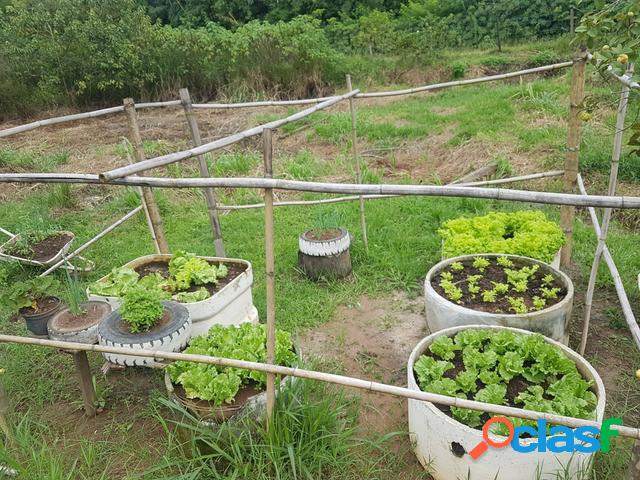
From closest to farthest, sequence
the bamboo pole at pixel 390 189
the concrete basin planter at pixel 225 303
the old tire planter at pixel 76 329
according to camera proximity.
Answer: the bamboo pole at pixel 390 189
the old tire planter at pixel 76 329
the concrete basin planter at pixel 225 303

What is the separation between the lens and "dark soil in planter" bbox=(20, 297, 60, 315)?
356 cm

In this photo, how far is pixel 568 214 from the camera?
374 cm

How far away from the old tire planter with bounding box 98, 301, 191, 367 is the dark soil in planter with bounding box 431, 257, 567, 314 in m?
1.55

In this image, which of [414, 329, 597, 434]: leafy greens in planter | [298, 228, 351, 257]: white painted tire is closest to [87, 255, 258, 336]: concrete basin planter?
[298, 228, 351, 257]: white painted tire

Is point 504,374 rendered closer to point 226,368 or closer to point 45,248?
point 226,368

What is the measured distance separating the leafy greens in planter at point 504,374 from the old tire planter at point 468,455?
63 millimetres

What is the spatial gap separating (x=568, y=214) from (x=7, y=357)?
4.04m

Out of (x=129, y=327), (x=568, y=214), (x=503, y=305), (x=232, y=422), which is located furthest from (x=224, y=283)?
(x=568, y=214)

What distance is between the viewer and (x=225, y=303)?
3.29m

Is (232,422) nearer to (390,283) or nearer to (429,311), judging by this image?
(429,311)

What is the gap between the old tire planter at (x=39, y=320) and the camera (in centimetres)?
354

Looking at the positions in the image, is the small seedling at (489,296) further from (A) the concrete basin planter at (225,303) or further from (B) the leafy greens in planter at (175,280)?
(B) the leafy greens in planter at (175,280)

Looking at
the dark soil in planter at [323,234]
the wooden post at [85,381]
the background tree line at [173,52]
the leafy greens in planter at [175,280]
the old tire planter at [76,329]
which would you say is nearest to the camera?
the wooden post at [85,381]

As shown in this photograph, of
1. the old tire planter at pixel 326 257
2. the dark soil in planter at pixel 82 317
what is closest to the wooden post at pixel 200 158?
the old tire planter at pixel 326 257
